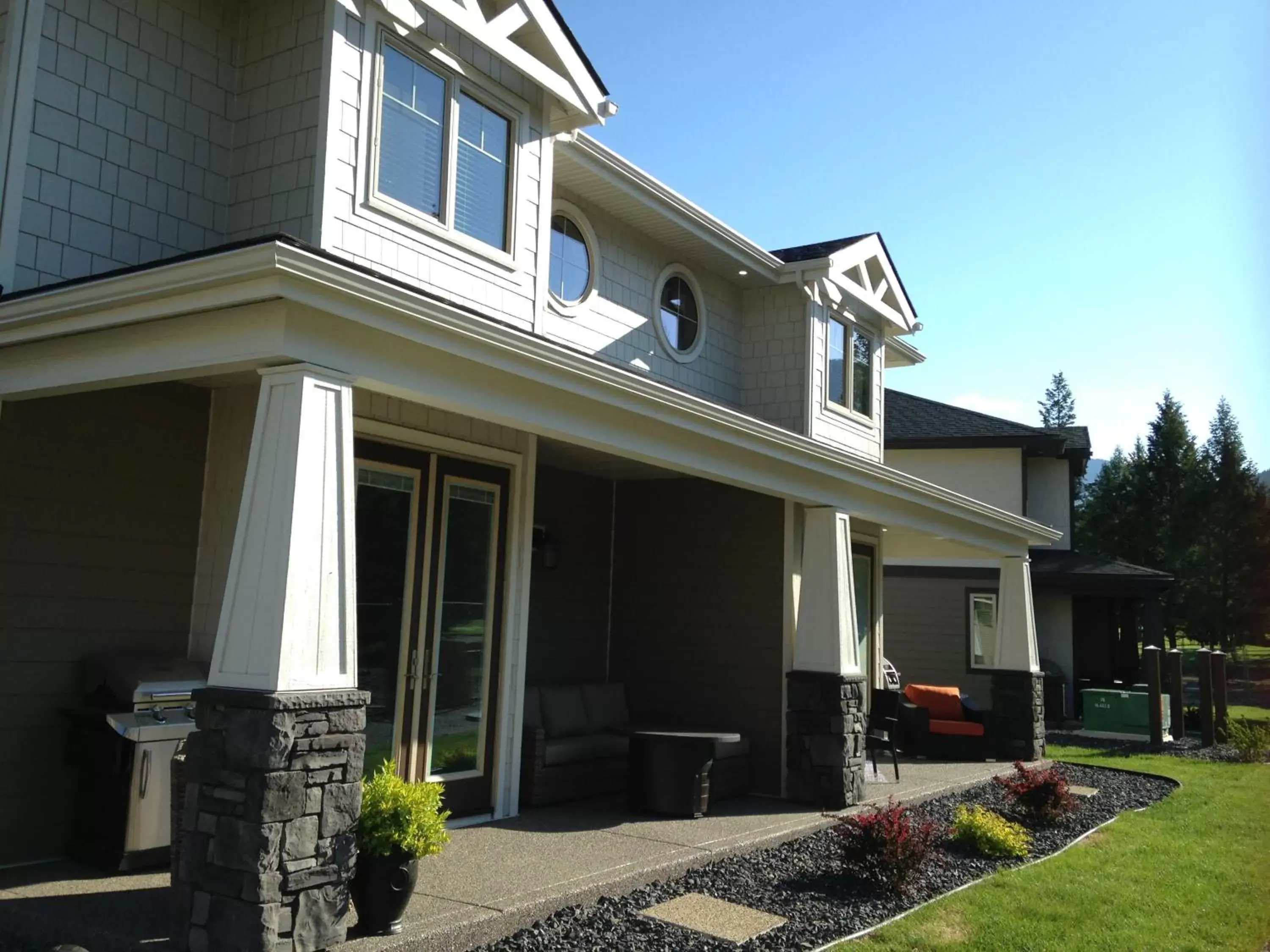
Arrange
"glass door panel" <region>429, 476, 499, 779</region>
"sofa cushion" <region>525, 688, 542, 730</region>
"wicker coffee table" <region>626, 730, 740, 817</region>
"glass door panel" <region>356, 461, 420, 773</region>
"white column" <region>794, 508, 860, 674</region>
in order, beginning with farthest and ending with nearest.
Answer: "white column" <region>794, 508, 860, 674</region> → "sofa cushion" <region>525, 688, 542, 730</region> → "wicker coffee table" <region>626, 730, 740, 817</region> → "glass door panel" <region>429, 476, 499, 779</region> → "glass door panel" <region>356, 461, 420, 773</region>

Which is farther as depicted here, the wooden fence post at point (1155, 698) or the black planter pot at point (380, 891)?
the wooden fence post at point (1155, 698)

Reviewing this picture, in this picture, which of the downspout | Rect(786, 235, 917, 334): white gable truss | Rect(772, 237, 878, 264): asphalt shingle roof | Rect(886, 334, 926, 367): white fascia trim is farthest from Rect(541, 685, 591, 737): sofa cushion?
Rect(886, 334, 926, 367): white fascia trim

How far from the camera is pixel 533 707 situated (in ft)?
29.9

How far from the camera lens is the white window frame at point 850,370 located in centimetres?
1209

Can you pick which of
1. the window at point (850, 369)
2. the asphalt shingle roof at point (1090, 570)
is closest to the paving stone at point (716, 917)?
the window at point (850, 369)

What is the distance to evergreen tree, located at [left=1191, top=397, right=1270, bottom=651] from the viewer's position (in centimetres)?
3725

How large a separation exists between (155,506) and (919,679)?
1609cm

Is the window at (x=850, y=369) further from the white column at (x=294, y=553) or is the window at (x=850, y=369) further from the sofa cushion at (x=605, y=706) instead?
the white column at (x=294, y=553)

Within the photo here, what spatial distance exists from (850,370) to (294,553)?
30.4 feet

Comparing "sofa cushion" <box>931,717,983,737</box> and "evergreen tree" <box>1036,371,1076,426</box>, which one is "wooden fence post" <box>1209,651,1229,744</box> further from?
"evergreen tree" <box>1036,371,1076,426</box>

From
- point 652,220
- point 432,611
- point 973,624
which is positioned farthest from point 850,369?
point 973,624

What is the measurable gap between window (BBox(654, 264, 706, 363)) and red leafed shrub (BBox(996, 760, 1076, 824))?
17.3 feet

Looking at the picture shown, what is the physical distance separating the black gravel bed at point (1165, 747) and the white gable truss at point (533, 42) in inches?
490

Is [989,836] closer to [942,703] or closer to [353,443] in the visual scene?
[353,443]
